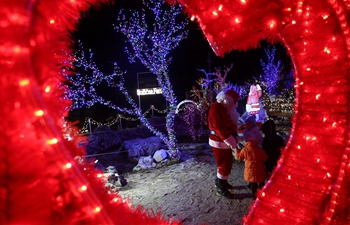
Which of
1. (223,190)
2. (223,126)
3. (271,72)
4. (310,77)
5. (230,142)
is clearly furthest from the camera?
(271,72)

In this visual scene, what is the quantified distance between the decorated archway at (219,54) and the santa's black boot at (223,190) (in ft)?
Result: 8.49

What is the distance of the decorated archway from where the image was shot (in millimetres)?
861

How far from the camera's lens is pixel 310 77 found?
2102 mm

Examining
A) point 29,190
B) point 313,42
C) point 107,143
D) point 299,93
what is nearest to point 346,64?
point 313,42

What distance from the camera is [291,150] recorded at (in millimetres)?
2277

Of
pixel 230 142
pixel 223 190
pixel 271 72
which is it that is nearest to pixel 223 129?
pixel 230 142

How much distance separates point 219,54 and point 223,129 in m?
2.80

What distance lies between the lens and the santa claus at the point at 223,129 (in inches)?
182

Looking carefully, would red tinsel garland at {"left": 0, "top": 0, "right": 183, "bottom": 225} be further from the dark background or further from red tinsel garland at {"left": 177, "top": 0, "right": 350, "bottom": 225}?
the dark background

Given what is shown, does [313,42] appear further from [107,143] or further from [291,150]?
[107,143]

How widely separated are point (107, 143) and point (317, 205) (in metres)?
10.6

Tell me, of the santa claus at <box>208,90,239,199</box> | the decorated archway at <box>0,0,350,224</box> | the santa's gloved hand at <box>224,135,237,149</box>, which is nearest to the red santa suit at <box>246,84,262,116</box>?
the santa claus at <box>208,90,239,199</box>

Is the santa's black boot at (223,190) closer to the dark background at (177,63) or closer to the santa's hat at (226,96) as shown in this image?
the santa's hat at (226,96)

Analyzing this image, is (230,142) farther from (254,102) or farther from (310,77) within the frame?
→ (254,102)
